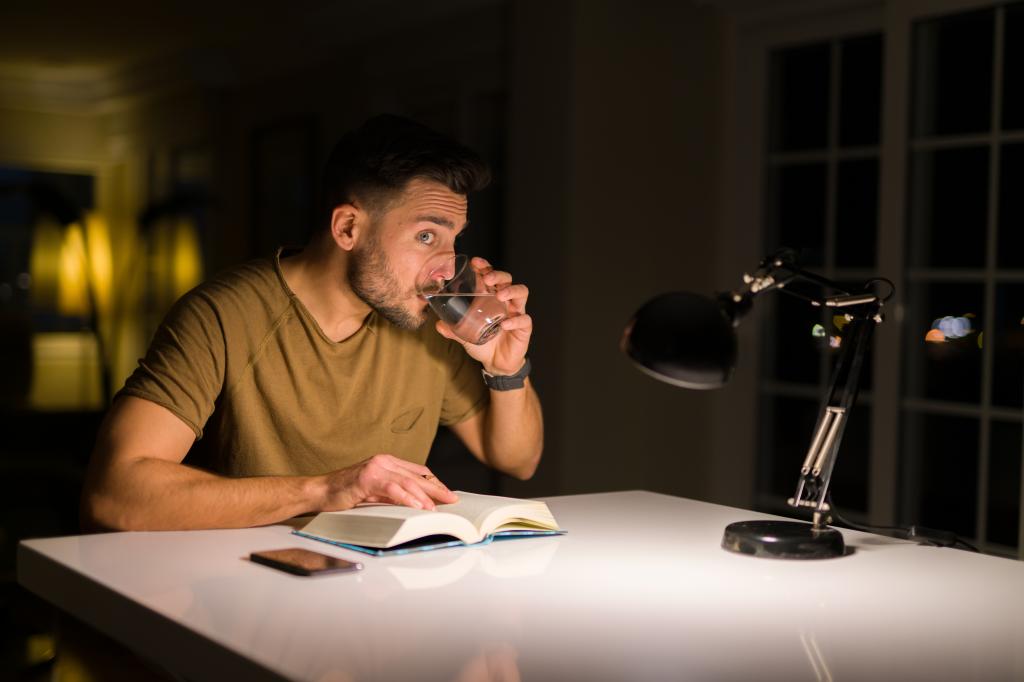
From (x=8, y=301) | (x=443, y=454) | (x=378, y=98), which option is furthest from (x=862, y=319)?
(x=8, y=301)

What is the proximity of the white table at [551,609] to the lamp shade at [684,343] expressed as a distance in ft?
0.83

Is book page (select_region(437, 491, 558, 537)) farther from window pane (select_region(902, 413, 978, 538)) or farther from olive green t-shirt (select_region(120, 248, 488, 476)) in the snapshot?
window pane (select_region(902, 413, 978, 538))

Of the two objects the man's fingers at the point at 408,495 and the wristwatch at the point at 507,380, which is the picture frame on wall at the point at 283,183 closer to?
the wristwatch at the point at 507,380

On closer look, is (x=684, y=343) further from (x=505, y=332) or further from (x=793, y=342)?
(x=793, y=342)

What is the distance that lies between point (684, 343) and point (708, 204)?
3178 millimetres

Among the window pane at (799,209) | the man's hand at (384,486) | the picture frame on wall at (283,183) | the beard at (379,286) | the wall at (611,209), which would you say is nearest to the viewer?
the man's hand at (384,486)

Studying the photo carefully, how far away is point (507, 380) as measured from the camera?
2119mm

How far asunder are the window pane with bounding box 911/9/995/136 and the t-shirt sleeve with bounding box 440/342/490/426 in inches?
83.0

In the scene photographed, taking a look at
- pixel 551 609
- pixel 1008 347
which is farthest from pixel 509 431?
pixel 1008 347

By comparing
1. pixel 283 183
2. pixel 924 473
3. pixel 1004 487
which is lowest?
pixel 1004 487

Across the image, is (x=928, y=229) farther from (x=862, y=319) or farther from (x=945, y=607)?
(x=945, y=607)

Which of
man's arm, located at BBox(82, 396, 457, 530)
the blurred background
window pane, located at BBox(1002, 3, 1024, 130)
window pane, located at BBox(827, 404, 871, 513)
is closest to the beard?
man's arm, located at BBox(82, 396, 457, 530)

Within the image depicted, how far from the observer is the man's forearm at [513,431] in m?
2.16

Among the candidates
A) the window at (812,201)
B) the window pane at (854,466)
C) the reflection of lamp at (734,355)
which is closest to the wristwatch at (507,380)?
the reflection of lamp at (734,355)
